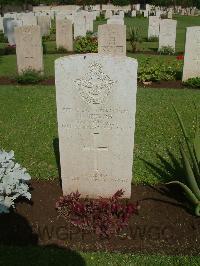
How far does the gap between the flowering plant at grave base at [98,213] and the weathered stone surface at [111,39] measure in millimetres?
7204

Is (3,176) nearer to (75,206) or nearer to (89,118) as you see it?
(75,206)

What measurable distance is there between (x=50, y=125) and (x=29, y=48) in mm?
4764

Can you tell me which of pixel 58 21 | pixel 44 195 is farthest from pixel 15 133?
pixel 58 21

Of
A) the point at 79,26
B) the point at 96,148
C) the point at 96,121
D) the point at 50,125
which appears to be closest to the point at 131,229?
the point at 96,148

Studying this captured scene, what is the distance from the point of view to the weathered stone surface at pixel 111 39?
11.0 metres

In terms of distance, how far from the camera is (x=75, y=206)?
431cm

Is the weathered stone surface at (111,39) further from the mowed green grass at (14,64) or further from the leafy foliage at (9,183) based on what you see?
the leafy foliage at (9,183)

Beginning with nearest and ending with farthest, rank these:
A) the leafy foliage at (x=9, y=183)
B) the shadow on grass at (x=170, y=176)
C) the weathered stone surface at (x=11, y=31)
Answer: the leafy foliage at (x=9, y=183) → the shadow on grass at (x=170, y=176) → the weathered stone surface at (x=11, y=31)

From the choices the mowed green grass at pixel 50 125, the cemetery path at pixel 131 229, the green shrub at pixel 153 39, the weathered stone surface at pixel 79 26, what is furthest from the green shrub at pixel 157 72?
the weathered stone surface at pixel 79 26

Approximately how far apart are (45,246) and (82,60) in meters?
2.05

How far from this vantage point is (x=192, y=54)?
35.2 feet

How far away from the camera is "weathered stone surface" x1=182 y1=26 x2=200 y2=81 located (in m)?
10.4

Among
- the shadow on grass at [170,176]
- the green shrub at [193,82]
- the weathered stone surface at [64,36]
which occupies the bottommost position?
the shadow on grass at [170,176]

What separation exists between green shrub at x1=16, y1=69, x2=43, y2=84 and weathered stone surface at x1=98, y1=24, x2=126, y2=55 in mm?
2133
